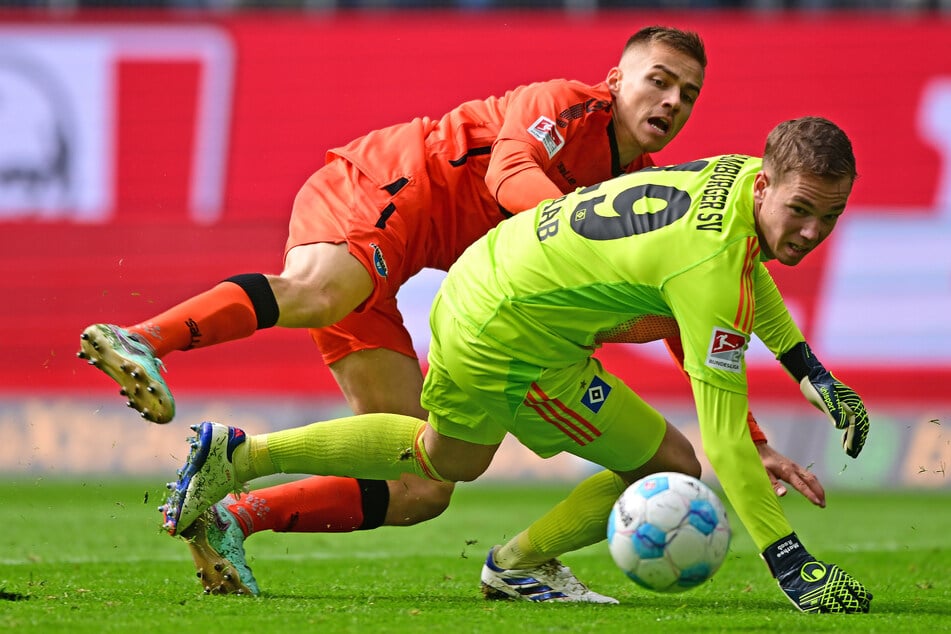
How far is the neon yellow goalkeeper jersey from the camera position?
410 cm

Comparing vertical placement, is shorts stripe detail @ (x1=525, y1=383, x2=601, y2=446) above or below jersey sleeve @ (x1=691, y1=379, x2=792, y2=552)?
below

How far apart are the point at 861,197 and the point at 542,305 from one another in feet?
30.0

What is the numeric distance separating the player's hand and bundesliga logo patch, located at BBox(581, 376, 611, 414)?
599 mm

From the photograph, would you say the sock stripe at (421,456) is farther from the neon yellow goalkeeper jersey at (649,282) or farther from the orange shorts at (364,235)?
the orange shorts at (364,235)

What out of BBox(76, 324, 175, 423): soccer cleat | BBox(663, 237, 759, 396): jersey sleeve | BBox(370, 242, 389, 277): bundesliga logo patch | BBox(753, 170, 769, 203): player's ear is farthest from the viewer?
BBox(370, 242, 389, 277): bundesliga logo patch

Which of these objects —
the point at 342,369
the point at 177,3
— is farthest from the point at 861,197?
the point at 342,369

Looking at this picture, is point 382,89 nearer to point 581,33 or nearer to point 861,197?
point 581,33

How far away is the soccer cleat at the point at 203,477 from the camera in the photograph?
189 inches

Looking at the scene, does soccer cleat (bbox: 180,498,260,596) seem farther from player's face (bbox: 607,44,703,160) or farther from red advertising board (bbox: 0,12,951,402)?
red advertising board (bbox: 0,12,951,402)

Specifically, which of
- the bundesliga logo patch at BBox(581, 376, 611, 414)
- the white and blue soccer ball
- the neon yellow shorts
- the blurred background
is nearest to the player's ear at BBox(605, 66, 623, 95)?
the neon yellow shorts

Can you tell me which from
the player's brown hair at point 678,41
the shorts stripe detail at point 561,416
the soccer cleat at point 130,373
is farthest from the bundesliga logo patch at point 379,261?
the player's brown hair at point 678,41

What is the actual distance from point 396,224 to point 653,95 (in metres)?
1.18

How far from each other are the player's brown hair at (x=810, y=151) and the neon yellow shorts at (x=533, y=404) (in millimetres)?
971

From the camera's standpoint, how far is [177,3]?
13.8 metres
